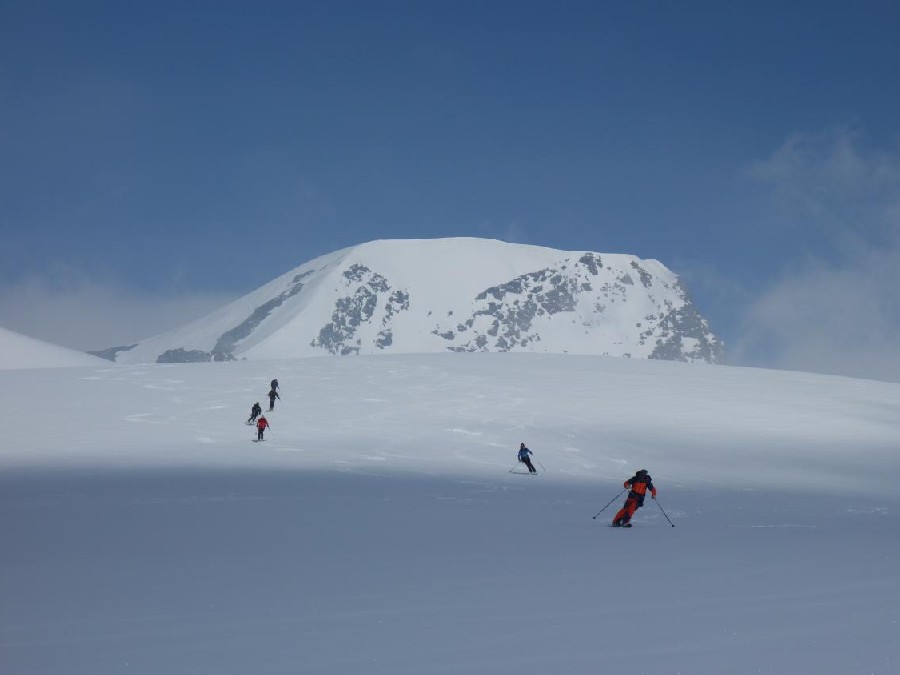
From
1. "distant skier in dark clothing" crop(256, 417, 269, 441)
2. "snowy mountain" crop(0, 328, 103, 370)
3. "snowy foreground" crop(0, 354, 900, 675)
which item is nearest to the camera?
"snowy foreground" crop(0, 354, 900, 675)

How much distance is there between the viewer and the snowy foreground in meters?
7.01

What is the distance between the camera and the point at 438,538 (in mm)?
13250

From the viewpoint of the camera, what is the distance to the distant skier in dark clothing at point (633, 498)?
15367 mm

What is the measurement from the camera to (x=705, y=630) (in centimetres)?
737

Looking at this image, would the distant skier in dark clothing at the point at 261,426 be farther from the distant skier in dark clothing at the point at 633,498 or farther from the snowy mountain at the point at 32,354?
the snowy mountain at the point at 32,354

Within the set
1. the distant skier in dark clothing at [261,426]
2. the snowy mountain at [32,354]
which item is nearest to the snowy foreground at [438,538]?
the distant skier in dark clothing at [261,426]

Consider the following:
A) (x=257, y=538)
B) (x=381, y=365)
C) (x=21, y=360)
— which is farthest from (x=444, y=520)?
(x=21, y=360)

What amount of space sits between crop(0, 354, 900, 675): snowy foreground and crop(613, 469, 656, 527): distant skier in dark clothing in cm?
49

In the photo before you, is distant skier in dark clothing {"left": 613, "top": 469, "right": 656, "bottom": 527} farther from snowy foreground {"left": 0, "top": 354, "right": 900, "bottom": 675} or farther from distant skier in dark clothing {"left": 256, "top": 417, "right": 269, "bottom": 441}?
distant skier in dark clothing {"left": 256, "top": 417, "right": 269, "bottom": 441}

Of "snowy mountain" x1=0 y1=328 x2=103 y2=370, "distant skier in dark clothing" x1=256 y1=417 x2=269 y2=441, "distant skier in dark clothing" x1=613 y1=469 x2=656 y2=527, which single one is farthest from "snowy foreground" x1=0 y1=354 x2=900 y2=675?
"snowy mountain" x1=0 y1=328 x2=103 y2=370

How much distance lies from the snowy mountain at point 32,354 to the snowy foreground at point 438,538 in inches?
1428

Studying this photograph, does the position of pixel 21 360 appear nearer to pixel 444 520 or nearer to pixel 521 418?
pixel 521 418

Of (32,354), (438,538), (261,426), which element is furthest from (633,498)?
(32,354)

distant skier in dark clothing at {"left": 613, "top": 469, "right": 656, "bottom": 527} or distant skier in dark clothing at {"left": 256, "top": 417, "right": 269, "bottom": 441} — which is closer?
distant skier in dark clothing at {"left": 613, "top": 469, "right": 656, "bottom": 527}
